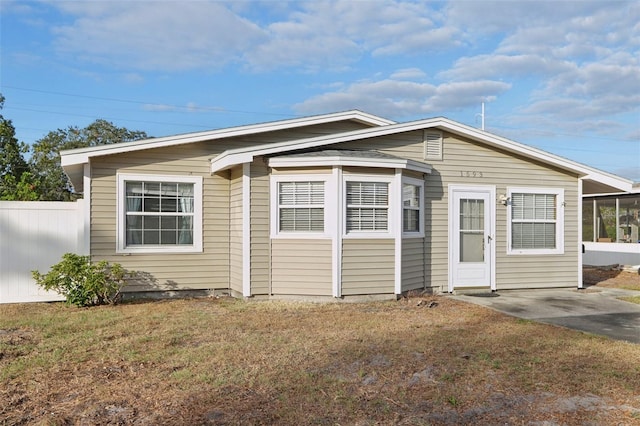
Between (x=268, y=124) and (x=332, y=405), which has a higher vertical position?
(x=268, y=124)

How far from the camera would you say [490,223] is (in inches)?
429

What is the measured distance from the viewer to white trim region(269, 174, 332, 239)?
9.29 m

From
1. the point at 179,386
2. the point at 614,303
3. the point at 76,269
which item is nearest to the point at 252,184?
the point at 76,269

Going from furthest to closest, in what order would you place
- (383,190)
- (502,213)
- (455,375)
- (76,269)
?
(502,213) → (383,190) → (76,269) → (455,375)

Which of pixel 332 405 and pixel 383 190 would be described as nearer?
pixel 332 405

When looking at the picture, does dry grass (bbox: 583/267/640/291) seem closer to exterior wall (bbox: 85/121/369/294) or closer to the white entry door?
the white entry door

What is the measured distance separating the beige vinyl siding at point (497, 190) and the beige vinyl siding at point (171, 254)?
2.80 m

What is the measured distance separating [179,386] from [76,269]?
5.18 meters

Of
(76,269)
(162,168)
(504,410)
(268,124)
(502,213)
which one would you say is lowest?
(504,410)

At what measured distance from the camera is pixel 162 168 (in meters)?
9.98

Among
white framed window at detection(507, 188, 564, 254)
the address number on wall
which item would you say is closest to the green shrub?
the address number on wall

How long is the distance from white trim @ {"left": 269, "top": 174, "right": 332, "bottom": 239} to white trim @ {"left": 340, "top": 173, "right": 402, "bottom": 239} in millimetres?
288

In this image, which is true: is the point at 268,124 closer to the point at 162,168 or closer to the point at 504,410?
the point at 162,168

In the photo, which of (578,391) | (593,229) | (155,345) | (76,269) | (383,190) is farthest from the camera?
(593,229)
